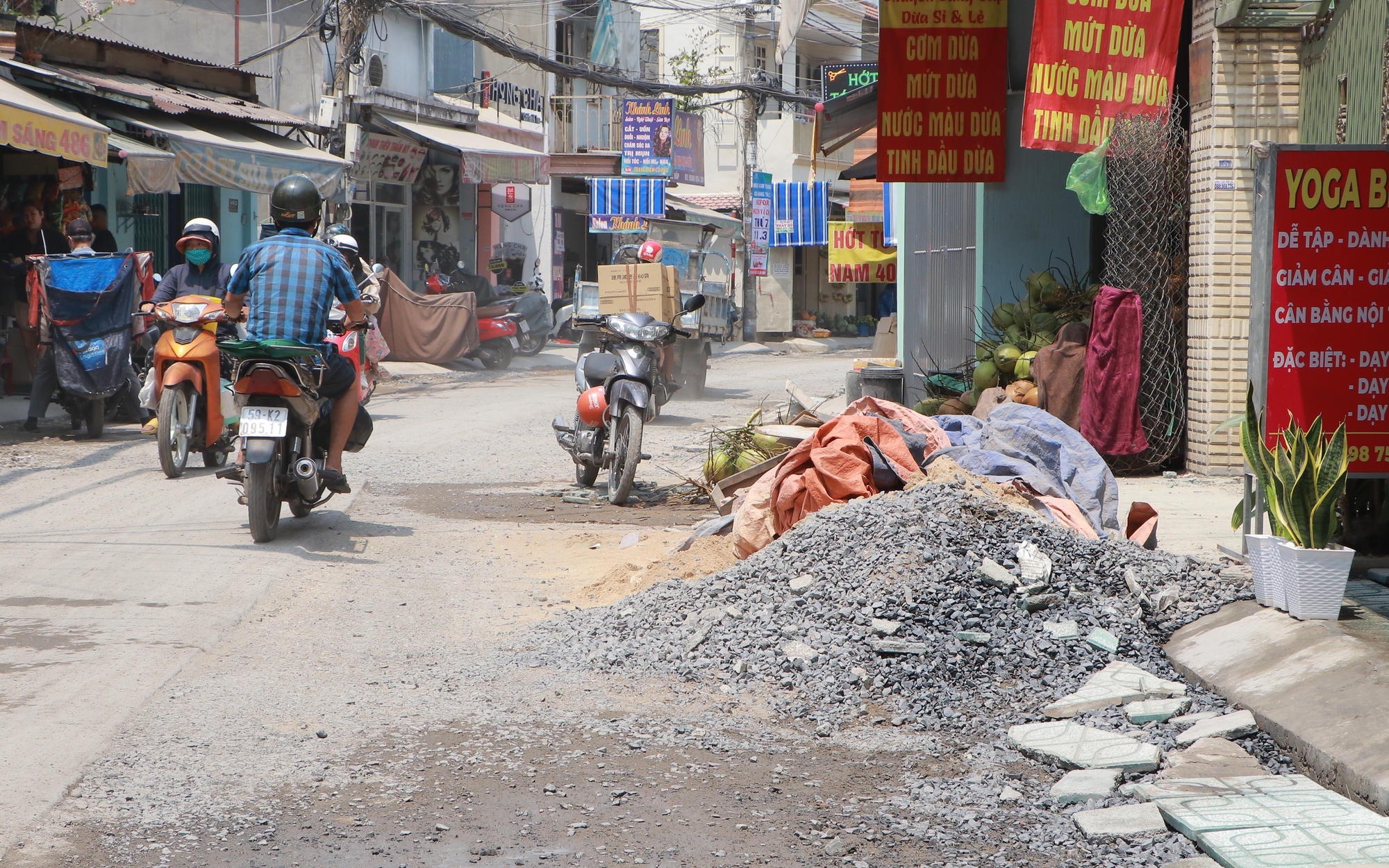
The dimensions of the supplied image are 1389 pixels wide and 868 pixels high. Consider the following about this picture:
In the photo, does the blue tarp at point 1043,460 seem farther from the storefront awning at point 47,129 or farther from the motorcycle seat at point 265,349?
the storefront awning at point 47,129

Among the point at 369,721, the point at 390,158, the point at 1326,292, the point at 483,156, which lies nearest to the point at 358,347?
the point at 369,721

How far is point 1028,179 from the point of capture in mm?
10594

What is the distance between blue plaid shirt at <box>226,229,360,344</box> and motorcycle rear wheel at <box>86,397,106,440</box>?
474 centimetres

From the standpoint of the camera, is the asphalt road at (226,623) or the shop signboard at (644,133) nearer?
the asphalt road at (226,623)

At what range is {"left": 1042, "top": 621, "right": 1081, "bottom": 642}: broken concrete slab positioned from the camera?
178 inches

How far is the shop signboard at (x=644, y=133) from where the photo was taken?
28.0m

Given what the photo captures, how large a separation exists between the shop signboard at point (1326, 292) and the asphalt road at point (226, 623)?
9.79 feet

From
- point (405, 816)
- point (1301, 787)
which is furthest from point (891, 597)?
point (405, 816)

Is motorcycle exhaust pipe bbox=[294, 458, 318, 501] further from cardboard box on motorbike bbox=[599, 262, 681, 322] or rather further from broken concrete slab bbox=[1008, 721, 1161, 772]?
cardboard box on motorbike bbox=[599, 262, 681, 322]

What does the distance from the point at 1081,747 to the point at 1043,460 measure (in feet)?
9.56

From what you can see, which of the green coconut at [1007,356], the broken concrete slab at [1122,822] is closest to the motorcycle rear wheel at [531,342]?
the green coconut at [1007,356]

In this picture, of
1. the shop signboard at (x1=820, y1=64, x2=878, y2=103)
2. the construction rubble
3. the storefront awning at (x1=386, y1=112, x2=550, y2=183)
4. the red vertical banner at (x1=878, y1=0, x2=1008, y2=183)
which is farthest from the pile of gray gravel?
the storefront awning at (x1=386, y1=112, x2=550, y2=183)

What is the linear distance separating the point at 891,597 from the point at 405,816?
2.12 metres

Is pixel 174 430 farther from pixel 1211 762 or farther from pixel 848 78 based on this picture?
pixel 848 78
